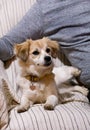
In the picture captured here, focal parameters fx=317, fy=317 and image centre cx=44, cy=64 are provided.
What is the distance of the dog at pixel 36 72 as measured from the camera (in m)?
1.56

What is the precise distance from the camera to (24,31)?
6.07ft

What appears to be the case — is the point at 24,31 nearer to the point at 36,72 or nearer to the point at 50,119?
the point at 36,72

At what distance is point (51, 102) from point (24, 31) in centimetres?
52

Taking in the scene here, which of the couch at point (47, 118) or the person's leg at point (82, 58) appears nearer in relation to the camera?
the couch at point (47, 118)

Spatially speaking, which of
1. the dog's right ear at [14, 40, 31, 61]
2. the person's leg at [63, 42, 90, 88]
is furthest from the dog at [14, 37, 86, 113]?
the person's leg at [63, 42, 90, 88]

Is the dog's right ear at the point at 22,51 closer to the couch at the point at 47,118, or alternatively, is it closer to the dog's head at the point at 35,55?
the dog's head at the point at 35,55

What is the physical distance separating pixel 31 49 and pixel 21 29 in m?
0.30

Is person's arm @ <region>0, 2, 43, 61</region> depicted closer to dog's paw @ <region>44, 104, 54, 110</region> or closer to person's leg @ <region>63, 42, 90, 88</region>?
person's leg @ <region>63, 42, 90, 88</region>

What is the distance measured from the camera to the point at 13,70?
6.09 feet

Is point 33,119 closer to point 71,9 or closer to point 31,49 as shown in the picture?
point 31,49

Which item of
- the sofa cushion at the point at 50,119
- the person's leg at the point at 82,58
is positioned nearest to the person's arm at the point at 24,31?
the person's leg at the point at 82,58

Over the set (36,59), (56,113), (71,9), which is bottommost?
(56,113)

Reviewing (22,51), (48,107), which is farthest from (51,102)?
(22,51)

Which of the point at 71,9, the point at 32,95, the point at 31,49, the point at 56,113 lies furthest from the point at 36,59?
the point at 71,9
